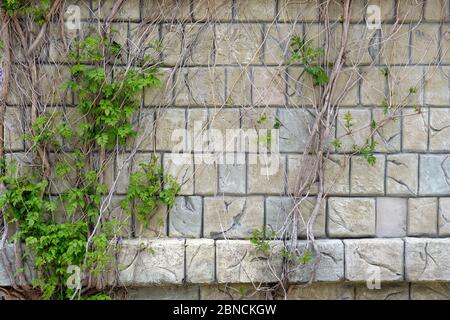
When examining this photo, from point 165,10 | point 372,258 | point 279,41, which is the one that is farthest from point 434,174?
point 165,10

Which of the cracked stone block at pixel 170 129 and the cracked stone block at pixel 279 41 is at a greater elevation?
the cracked stone block at pixel 279 41

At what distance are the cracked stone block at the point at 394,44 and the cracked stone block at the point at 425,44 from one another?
47 mm

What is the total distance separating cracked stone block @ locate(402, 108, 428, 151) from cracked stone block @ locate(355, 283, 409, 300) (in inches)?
35.5

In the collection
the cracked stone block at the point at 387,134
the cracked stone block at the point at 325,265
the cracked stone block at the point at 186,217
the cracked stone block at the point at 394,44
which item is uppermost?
the cracked stone block at the point at 394,44

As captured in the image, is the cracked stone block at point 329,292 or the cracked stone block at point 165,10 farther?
the cracked stone block at point 329,292

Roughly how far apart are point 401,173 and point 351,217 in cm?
43

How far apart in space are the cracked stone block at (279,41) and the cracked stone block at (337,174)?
0.72 m

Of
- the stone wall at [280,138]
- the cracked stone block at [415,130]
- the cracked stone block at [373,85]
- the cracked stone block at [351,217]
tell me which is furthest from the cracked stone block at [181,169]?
the cracked stone block at [415,130]

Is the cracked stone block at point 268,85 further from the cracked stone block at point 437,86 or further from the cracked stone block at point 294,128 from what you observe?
the cracked stone block at point 437,86

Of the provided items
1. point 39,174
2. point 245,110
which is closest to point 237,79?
point 245,110

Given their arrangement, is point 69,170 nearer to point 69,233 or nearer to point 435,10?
point 69,233

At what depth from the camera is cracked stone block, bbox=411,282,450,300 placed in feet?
12.7

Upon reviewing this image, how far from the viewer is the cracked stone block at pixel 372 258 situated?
3740 mm

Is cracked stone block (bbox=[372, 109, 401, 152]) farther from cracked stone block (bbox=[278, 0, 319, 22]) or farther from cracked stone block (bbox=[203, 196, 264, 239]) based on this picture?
cracked stone block (bbox=[203, 196, 264, 239])
